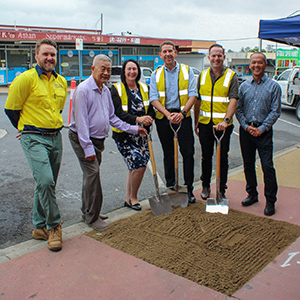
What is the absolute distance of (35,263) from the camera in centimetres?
342

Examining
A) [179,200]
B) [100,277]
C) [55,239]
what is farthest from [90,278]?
[179,200]

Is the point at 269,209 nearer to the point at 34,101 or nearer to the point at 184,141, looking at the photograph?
the point at 184,141

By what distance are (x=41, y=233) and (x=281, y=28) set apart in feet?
16.8

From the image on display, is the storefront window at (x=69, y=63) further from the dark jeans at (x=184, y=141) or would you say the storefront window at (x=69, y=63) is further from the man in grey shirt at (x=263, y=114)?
the man in grey shirt at (x=263, y=114)

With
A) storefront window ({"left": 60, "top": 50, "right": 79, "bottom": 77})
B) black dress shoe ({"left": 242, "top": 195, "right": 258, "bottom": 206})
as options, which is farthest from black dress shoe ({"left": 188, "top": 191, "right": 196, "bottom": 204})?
storefront window ({"left": 60, "top": 50, "right": 79, "bottom": 77})

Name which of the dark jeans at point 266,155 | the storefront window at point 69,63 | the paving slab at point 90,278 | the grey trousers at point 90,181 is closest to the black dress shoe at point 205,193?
the dark jeans at point 266,155

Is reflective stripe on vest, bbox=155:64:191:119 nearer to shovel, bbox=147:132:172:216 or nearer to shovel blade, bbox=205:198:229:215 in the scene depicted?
shovel, bbox=147:132:172:216

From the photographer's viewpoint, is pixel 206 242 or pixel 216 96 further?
pixel 216 96

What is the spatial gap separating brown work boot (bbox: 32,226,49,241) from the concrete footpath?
59mm

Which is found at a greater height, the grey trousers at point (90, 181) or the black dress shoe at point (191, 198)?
the grey trousers at point (90, 181)

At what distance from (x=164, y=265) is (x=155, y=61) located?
92.8 feet

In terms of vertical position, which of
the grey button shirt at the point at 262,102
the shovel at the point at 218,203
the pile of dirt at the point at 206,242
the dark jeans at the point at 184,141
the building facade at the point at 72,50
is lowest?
the pile of dirt at the point at 206,242

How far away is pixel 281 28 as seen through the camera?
627cm

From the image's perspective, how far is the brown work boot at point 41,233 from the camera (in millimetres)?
3934
